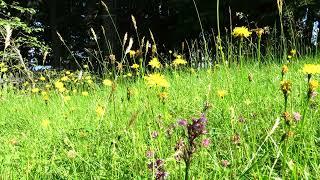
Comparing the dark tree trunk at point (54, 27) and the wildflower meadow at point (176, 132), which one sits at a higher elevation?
the dark tree trunk at point (54, 27)

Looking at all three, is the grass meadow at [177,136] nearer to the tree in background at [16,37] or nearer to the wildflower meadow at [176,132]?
the wildflower meadow at [176,132]

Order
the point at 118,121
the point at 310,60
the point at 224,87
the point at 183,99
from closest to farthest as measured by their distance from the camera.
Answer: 1. the point at 118,121
2. the point at 224,87
3. the point at 183,99
4. the point at 310,60

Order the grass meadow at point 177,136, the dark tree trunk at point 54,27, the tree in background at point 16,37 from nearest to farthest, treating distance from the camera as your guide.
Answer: the grass meadow at point 177,136
the tree in background at point 16,37
the dark tree trunk at point 54,27

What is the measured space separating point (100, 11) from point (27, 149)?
1716 centimetres

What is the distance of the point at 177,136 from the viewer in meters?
2.27

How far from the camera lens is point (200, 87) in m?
4.09

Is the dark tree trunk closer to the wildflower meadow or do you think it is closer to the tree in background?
the tree in background

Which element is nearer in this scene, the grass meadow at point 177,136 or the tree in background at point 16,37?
the grass meadow at point 177,136

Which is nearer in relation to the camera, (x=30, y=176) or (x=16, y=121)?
(x=30, y=176)

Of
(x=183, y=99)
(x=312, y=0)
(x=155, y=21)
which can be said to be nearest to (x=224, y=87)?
(x=183, y=99)

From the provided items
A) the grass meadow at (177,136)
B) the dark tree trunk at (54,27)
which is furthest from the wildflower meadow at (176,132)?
the dark tree trunk at (54,27)

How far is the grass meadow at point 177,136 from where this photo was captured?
1629mm

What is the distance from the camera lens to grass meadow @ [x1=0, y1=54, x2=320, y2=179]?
1.63 m

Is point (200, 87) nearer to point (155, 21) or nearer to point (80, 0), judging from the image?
point (155, 21)
